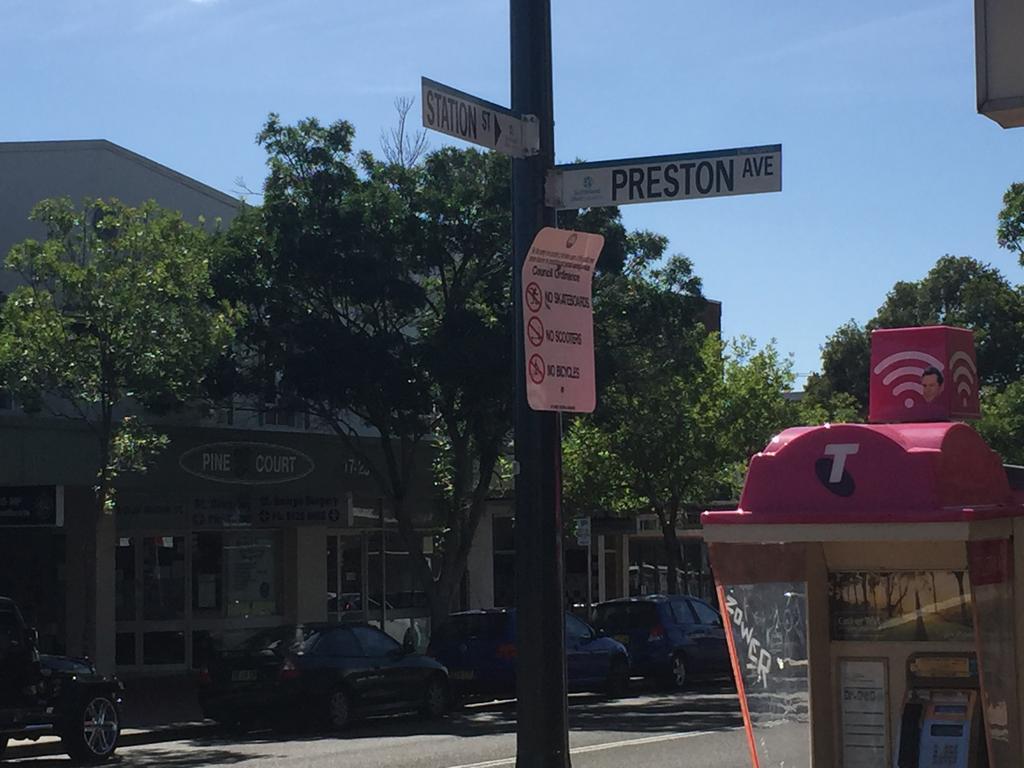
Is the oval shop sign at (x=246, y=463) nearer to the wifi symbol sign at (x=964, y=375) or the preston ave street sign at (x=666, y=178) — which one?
the preston ave street sign at (x=666, y=178)

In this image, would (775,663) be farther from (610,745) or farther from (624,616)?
(624,616)

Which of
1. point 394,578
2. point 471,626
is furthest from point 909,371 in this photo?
point 394,578

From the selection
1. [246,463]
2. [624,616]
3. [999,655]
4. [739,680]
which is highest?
[246,463]

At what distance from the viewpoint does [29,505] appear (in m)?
21.8

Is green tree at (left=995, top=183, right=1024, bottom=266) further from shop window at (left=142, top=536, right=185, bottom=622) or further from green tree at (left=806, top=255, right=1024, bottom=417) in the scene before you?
green tree at (left=806, top=255, right=1024, bottom=417)

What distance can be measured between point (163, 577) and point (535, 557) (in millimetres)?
21044

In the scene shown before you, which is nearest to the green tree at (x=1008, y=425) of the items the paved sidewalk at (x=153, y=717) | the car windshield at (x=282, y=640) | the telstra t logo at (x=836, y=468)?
the paved sidewalk at (x=153, y=717)

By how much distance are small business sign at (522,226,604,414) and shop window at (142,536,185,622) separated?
20.9 m

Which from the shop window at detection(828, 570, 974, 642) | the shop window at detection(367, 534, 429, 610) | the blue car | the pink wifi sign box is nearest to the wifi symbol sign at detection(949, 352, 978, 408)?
the pink wifi sign box

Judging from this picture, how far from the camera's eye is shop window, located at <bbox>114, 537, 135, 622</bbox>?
26.7m

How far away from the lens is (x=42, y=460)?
2292cm

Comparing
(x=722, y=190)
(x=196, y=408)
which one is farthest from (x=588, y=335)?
(x=196, y=408)

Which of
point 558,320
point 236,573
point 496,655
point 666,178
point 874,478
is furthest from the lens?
point 236,573

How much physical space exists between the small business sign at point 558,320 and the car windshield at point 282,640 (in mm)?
13064
